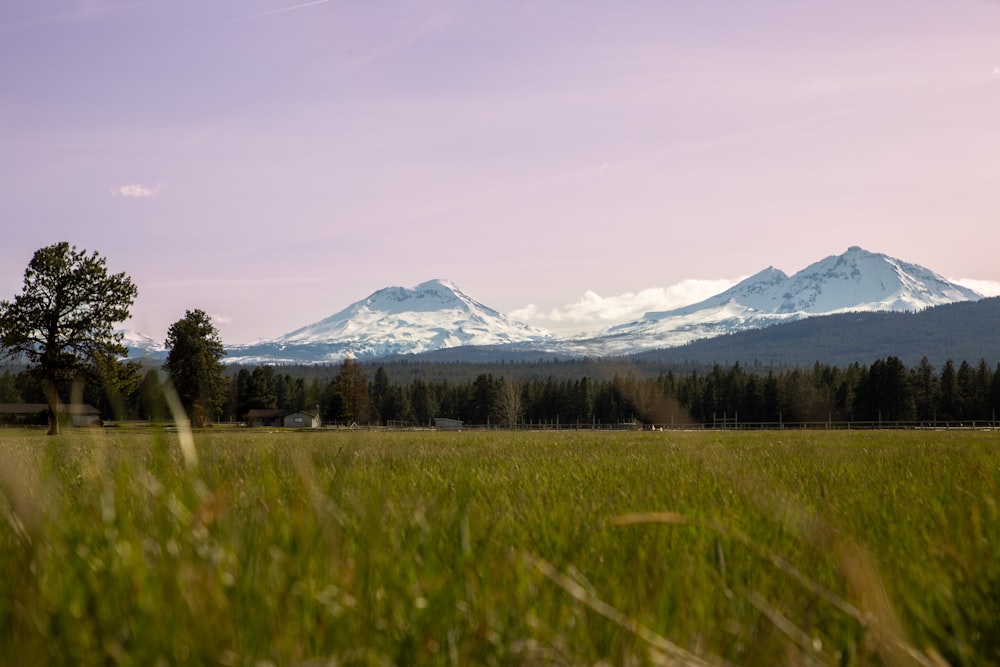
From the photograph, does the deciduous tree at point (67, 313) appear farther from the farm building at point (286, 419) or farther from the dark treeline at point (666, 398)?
the farm building at point (286, 419)

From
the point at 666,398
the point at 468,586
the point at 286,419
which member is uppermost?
the point at 468,586

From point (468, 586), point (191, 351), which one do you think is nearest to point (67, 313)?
point (191, 351)

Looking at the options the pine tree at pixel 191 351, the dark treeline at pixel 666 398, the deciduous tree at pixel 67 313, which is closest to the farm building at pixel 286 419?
the dark treeline at pixel 666 398

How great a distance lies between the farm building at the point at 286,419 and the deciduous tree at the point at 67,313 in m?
98.5

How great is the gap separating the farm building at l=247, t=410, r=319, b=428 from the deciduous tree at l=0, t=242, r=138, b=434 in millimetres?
98500

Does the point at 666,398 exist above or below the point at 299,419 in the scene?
above

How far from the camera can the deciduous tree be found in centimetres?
4047

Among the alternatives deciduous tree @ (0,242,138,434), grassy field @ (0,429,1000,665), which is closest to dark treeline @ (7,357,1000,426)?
deciduous tree @ (0,242,138,434)

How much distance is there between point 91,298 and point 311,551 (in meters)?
44.2

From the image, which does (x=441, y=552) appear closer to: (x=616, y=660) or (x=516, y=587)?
(x=516, y=587)

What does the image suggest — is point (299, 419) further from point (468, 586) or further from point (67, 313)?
point (468, 586)

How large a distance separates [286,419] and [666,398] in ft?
211

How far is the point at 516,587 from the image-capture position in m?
2.30

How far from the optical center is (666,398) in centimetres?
13838
